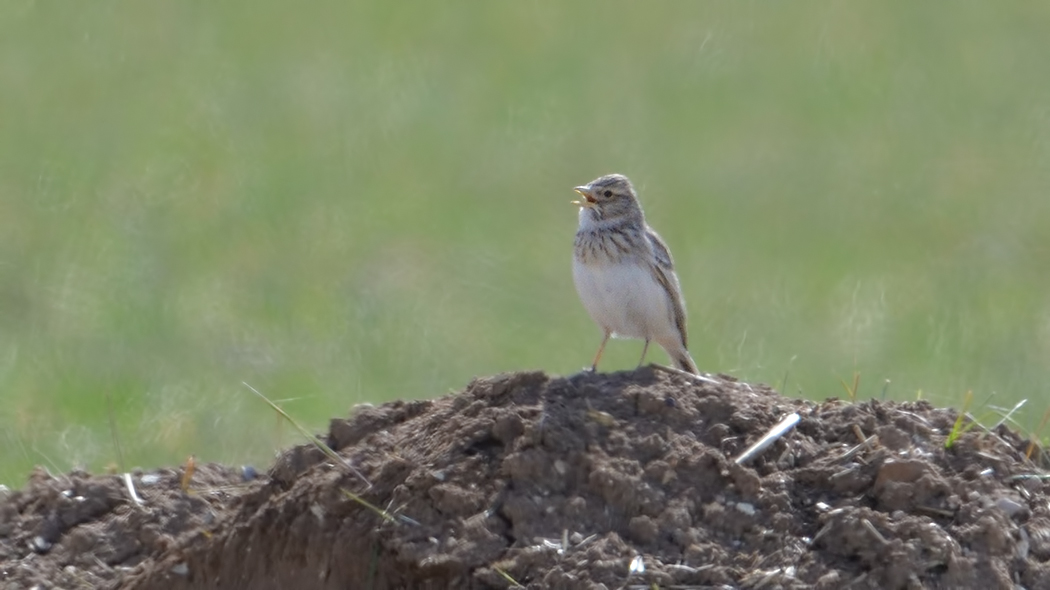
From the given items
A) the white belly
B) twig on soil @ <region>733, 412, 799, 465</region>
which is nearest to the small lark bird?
the white belly

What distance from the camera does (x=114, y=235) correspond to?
1478cm

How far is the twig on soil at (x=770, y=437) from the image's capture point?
5.97m

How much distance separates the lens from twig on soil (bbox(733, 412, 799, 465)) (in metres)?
5.97

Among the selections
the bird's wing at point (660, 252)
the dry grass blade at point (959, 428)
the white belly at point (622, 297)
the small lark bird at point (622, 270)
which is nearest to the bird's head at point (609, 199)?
the small lark bird at point (622, 270)

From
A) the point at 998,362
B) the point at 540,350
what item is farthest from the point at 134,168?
the point at 998,362

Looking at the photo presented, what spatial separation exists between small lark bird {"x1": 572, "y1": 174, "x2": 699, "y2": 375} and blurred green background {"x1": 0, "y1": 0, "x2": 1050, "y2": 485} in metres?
1.93

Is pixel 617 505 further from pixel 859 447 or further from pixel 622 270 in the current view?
pixel 622 270

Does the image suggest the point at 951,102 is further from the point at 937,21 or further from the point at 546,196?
the point at 546,196

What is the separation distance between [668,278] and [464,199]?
312 inches

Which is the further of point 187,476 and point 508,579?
point 187,476

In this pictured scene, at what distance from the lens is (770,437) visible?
6.07 meters

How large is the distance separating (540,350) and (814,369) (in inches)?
75.0

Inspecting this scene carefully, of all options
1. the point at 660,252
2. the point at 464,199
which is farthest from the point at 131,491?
the point at 464,199

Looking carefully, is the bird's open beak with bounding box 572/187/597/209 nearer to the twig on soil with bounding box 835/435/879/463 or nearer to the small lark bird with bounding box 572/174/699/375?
the small lark bird with bounding box 572/174/699/375
